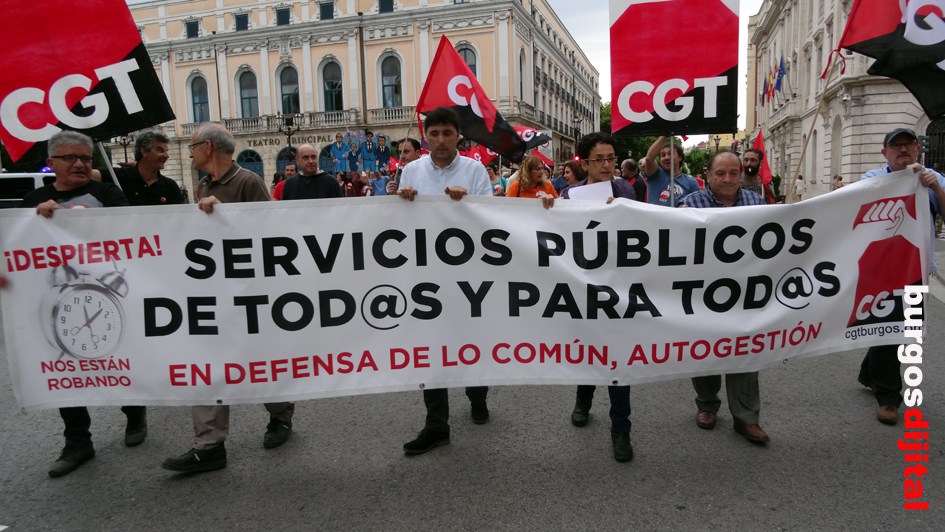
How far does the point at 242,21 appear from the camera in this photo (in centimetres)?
4578

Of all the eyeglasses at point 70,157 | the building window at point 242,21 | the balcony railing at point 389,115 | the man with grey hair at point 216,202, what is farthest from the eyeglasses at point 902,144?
the building window at point 242,21

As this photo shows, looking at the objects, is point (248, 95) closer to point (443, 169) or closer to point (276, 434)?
point (443, 169)

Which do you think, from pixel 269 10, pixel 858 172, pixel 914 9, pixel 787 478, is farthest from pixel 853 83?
pixel 269 10

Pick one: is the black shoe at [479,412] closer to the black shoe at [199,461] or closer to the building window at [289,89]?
the black shoe at [199,461]

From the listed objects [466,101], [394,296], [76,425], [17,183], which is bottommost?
[76,425]

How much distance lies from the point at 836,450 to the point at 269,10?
159 feet

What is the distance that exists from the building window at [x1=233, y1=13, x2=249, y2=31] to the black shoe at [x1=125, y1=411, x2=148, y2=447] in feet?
156

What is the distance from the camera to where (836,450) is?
3.71 metres

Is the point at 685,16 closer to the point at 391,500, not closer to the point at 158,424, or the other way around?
the point at 391,500

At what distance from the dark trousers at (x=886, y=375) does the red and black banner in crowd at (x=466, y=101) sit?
3.71 m

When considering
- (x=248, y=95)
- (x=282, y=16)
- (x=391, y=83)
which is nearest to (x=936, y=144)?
(x=391, y=83)

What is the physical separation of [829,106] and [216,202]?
3218cm

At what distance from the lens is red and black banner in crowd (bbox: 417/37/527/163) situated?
261 inches

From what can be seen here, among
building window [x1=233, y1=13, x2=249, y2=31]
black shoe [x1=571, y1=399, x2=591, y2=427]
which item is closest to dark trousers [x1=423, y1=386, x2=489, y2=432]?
black shoe [x1=571, y1=399, x2=591, y2=427]
